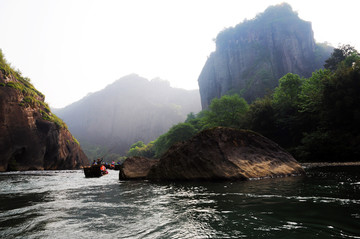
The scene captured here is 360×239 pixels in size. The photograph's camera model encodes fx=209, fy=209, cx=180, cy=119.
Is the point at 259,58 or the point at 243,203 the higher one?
the point at 259,58

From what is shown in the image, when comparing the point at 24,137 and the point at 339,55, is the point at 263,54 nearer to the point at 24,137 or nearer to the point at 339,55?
the point at 339,55

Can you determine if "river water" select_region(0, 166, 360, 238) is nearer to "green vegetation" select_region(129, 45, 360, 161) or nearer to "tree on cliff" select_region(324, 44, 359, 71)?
"green vegetation" select_region(129, 45, 360, 161)

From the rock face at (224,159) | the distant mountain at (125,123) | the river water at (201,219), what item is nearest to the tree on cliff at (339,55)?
the rock face at (224,159)

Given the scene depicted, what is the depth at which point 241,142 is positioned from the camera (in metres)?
12.0

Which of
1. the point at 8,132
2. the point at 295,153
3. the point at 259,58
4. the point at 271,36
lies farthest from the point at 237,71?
the point at 8,132

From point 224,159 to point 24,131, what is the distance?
42.4 metres

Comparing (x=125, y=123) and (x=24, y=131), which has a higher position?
(x=125, y=123)

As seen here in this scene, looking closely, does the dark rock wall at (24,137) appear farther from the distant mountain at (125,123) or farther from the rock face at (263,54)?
the distant mountain at (125,123)

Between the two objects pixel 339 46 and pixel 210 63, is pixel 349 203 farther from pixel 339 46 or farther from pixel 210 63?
pixel 210 63

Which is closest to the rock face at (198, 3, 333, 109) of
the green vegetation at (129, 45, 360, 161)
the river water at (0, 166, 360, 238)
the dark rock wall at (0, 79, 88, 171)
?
the green vegetation at (129, 45, 360, 161)

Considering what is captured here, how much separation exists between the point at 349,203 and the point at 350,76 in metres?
24.4

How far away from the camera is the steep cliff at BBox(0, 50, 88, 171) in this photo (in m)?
35.7

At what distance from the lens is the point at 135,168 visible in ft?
49.8

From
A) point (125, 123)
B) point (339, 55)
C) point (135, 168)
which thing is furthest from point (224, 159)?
point (125, 123)
